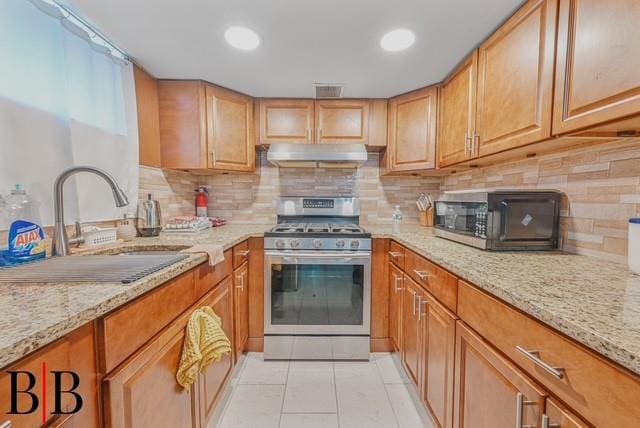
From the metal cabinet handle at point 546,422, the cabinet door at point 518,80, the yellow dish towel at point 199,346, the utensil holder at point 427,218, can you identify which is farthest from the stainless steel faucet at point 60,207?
the utensil holder at point 427,218

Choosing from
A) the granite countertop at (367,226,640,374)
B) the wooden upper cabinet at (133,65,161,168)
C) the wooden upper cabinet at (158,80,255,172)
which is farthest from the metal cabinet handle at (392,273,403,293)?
the wooden upper cabinet at (133,65,161,168)

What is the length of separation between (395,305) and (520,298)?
4.01 ft

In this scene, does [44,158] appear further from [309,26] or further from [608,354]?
[608,354]

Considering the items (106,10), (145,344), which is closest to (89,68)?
(106,10)

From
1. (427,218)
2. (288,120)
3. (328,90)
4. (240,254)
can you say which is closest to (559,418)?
(240,254)

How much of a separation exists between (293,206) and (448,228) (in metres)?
1.30

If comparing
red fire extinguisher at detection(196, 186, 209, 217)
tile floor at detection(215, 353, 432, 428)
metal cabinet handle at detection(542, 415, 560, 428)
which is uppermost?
red fire extinguisher at detection(196, 186, 209, 217)

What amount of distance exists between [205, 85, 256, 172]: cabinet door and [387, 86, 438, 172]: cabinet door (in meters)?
1.13

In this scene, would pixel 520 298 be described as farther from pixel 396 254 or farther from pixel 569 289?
pixel 396 254

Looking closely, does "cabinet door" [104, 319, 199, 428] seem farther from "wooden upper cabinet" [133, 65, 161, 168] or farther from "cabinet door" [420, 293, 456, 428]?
"wooden upper cabinet" [133, 65, 161, 168]

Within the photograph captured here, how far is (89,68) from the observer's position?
141 cm

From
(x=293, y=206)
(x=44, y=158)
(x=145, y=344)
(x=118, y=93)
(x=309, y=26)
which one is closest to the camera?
(x=145, y=344)

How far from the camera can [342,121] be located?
89.7 inches

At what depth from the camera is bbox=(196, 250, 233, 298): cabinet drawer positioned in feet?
3.99
